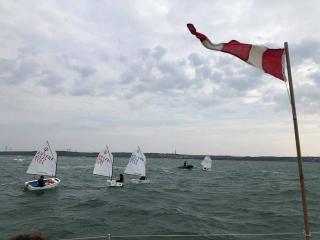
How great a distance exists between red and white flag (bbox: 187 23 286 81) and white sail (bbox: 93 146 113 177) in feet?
143

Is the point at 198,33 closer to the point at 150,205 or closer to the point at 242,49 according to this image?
the point at 242,49

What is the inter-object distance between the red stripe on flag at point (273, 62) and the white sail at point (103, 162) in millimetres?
44114

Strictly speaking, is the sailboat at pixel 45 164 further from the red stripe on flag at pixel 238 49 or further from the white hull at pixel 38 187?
the red stripe on flag at pixel 238 49

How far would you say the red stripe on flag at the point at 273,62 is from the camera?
726 cm

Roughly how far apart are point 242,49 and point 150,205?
26624 millimetres

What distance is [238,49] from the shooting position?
7.54m

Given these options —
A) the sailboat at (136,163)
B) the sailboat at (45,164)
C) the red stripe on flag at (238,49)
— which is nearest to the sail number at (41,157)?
the sailboat at (45,164)

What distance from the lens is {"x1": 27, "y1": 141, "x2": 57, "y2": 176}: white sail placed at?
44.3 m

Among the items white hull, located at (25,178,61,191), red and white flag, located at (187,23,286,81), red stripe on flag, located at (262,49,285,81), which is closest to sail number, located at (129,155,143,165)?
white hull, located at (25,178,61,191)

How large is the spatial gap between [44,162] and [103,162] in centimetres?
821

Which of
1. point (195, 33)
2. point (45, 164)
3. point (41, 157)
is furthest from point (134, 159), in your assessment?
point (195, 33)

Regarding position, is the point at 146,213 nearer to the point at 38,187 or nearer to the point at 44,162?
the point at 38,187

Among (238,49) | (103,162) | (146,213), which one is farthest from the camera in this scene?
(103,162)

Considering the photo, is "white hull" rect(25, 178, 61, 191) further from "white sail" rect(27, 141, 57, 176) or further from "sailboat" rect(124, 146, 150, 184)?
"sailboat" rect(124, 146, 150, 184)
